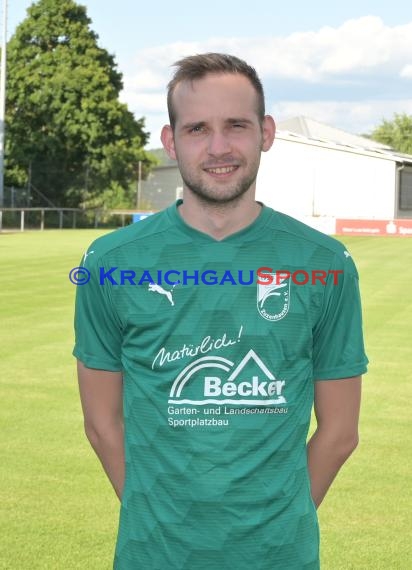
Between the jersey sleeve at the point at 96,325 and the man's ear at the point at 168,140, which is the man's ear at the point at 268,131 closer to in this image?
the man's ear at the point at 168,140

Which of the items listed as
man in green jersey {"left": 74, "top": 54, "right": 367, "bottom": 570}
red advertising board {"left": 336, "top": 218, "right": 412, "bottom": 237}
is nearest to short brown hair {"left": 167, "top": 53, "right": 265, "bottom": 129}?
man in green jersey {"left": 74, "top": 54, "right": 367, "bottom": 570}

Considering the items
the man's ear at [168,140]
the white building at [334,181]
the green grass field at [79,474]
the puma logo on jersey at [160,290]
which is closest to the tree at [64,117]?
the white building at [334,181]

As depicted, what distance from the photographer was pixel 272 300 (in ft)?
9.38

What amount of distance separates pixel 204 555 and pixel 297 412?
0.50 meters

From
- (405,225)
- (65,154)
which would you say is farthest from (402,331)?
(65,154)

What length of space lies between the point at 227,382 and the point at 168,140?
2.85 ft

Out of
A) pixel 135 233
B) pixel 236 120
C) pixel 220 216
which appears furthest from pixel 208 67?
pixel 135 233

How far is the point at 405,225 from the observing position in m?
48.7

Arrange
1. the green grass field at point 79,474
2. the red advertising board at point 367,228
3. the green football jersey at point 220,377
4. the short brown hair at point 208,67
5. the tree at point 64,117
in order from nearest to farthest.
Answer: the green football jersey at point 220,377 → the short brown hair at point 208,67 → the green grass field at point 79,474 → the red advertising board at point 367,228 → the tree at point 64,117

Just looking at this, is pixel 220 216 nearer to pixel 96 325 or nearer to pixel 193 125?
pixel 193 125

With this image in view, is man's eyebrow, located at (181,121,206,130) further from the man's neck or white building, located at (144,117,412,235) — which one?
white building, located at (144,117,412,235)

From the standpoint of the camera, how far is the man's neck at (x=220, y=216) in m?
2.92

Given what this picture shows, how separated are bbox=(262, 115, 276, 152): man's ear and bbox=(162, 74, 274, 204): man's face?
87 mm

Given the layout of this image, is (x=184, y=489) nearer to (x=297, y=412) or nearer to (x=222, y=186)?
(x=297, y=412)
